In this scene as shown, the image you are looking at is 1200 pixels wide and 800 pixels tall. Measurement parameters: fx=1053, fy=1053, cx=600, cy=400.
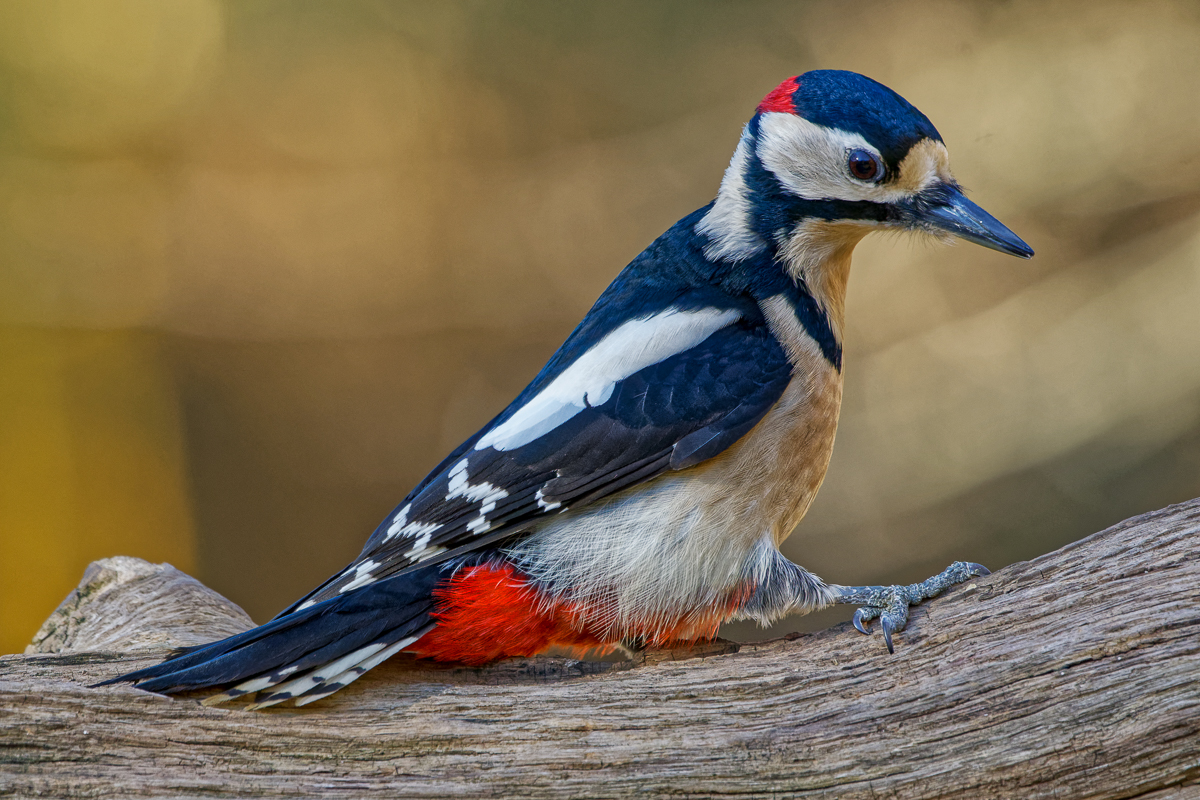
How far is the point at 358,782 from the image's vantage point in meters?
2.05

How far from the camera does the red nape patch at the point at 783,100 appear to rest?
248 cm

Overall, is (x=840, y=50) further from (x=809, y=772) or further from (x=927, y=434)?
(x=809, y=772)

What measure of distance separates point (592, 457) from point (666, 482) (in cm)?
17

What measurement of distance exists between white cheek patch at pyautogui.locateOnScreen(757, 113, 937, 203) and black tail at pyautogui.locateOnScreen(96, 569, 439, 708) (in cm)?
127

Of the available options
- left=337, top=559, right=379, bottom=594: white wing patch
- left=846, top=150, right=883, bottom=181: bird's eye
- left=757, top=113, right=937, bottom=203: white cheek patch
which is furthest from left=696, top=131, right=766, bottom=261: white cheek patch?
left=337, top=559, right=379, bottom=594: white wing patch

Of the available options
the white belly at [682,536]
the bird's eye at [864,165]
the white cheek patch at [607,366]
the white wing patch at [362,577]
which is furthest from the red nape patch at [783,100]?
the white wing patch at [362,577]

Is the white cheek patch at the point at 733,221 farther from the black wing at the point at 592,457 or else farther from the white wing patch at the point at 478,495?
the white wing patch at the point at 478,495

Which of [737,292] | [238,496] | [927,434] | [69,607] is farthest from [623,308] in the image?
[238,496]

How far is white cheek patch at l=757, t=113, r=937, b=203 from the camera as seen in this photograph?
233 centimetres

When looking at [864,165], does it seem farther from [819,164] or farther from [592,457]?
[592,457]

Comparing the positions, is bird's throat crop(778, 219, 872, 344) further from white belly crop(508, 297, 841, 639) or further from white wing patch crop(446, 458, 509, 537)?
white wing patch crop(446, 458, 509, 537)

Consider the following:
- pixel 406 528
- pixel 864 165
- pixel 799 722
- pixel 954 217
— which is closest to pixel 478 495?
pixel 406 528

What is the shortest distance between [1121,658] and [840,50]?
3.46 m

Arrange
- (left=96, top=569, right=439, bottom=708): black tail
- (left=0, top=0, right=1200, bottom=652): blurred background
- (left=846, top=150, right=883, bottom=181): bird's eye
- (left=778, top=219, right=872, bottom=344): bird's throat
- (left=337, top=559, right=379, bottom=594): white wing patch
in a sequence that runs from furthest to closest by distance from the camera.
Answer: (left=0, top=0, right=1200, bottom=652): blurred background, (left=778, top=219, right=872, bottom=344): bird's throat, (left=846, top=150, right=883, bottom=181): bird's eye, (left=337, top=559, right=379, bottom=594): white wing patch, (left=96, top=569, right=439, bottom=708): black tail
